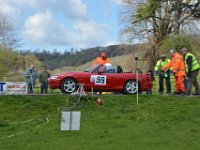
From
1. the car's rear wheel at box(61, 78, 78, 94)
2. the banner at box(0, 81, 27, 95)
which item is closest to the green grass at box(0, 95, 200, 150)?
the car's rear wheel at box(61, 78, 78, 94)

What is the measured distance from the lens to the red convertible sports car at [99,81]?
18.7 m

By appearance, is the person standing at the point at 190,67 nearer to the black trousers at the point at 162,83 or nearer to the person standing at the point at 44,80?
the black trousers at the point at 162,83

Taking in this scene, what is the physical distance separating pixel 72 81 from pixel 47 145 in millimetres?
8676

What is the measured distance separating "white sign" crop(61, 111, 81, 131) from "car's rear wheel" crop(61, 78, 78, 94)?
805 centimetres

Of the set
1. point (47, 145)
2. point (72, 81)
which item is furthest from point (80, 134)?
point (72, 81)

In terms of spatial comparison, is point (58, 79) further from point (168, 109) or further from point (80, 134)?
point (80, 134)

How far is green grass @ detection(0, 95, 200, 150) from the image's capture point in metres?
10.4

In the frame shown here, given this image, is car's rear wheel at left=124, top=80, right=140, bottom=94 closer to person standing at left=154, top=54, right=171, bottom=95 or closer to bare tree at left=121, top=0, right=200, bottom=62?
person standing at left=154, top=54, right=171, bottom=95

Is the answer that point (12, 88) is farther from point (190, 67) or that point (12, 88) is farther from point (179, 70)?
point (190, 67)

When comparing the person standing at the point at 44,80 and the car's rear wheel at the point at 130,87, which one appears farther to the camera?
the person standing at the point at 44,80

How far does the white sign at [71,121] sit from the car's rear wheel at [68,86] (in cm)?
→ 805

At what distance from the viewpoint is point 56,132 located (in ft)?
39.0

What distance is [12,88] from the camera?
763 inches

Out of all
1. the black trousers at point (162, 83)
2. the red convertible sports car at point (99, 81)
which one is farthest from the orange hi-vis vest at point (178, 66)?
the red convertible sports car at point (99, 81)
